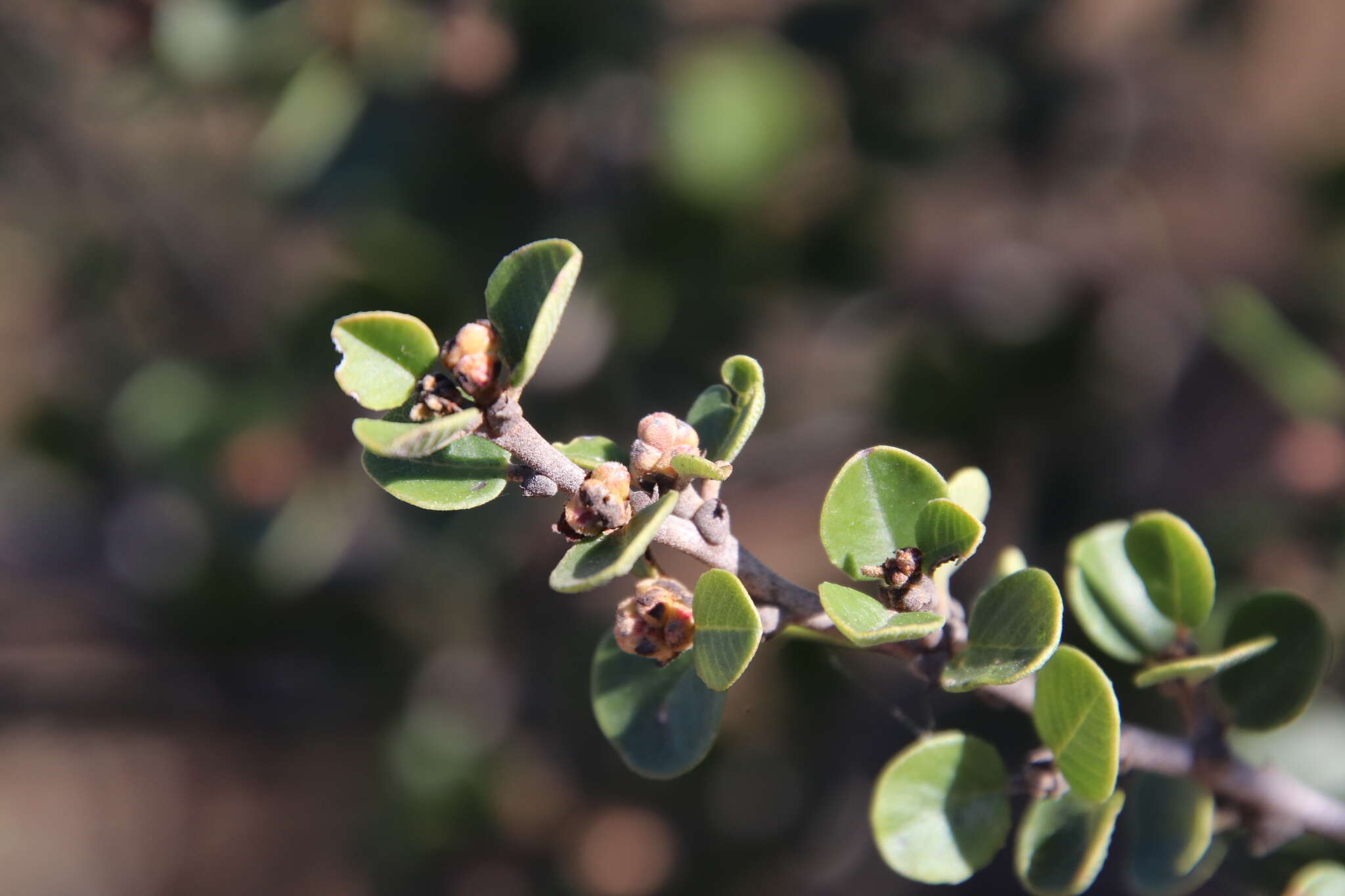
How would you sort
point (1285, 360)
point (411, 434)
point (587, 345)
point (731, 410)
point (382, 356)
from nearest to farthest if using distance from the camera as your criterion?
point (411, 434)
point (382, 356)
point (731, 410)
point (1285, 360)
point (587, 345)

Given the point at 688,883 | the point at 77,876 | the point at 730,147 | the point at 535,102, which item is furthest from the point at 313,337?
the point at 77,876

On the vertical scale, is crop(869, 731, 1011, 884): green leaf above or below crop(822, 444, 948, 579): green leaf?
below

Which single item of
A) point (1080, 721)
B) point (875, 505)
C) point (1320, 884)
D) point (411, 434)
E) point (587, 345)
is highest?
point (411, 434)

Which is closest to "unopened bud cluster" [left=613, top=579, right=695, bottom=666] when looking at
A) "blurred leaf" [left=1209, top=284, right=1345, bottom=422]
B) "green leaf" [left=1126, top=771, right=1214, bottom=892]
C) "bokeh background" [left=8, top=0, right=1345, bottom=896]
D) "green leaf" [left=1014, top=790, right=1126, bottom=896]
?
"green leaf" [left=1014, top=790, right=1126, bottom=896]

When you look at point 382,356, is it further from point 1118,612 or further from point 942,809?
point 1118,612

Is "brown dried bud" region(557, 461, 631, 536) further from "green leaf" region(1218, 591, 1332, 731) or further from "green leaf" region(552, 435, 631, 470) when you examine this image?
"green leaf" region(1218, 591, 1332, 731)

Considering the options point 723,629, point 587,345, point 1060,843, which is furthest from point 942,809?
point 587,345

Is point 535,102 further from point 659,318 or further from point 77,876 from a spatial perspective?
point 77,876

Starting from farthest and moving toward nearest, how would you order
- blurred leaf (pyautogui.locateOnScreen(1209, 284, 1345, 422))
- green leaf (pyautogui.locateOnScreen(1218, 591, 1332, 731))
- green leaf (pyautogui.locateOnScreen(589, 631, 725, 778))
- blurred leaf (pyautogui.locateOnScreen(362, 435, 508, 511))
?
blurred leaf (pyautogui.locateOnScreen(1209, 284, 1345, 422)), green leaf (pyautogui.locateOnScreen(1218, 591, 1332, 731)), green leaf (pyautogui.locateOnScreen(589, 631, 725, 778)), blurred leaf (pyautogui.locateOnScreen(362, 435, 508, 511))
